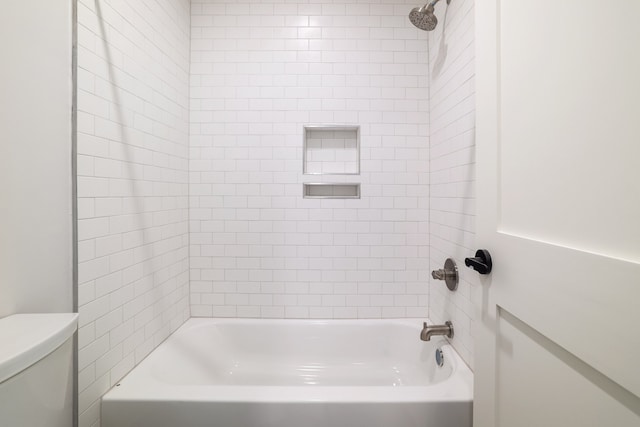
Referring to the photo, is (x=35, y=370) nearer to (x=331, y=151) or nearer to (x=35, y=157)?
(x=35, y=157)

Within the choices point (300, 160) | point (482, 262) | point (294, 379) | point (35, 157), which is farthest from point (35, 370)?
point (300, 160)

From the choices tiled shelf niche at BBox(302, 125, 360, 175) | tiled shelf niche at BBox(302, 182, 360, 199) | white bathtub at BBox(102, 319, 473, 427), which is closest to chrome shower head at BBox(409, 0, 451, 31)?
tiled shelf niche at BBox(302, 125, 360, 175)

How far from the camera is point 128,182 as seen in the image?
1.20 meters

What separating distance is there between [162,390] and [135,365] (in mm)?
300

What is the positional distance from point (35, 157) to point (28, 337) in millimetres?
501

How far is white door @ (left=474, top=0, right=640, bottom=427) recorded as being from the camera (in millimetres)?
439

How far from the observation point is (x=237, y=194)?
1.78m

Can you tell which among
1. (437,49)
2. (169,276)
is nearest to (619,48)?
(437,49)

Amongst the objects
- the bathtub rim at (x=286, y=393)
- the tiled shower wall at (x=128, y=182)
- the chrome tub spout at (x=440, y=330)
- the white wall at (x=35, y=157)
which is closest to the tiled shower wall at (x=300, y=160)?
the tiled shower wall at (x=128, y=182)

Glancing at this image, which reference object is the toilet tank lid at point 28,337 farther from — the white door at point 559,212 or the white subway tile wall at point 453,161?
the white subway tile wall at point 453,161

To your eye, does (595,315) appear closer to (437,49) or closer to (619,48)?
(619,48)

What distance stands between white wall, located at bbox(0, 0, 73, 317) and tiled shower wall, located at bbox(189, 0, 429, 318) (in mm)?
899

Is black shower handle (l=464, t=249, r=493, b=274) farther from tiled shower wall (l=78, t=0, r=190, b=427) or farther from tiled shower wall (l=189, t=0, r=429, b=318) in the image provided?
tiled shower wall (l=78, t=0, r=190, b=427)

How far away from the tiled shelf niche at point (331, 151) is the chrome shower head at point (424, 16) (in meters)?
0.69
